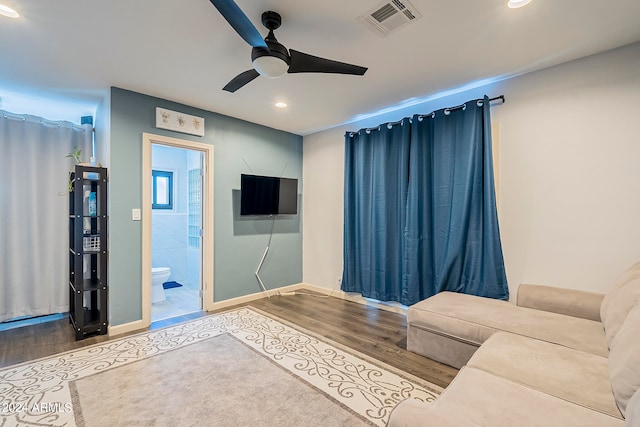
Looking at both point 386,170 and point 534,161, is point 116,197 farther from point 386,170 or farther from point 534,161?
point 534,161

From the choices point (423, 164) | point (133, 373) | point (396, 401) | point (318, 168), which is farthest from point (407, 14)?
point (133, 373)

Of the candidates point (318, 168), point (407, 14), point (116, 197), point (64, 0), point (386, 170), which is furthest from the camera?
point (318, 168)

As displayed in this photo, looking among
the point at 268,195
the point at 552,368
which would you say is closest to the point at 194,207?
the point at 268,195

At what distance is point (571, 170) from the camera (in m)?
2.57

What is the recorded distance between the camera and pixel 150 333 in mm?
3068

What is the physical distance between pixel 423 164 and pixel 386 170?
51 centimetres

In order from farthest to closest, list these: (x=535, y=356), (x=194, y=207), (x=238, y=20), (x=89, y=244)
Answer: (x=194, y=207), (x=89, y=244), (x=535, y=356), (x=238, y=20)

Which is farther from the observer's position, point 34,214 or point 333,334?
point 34,214

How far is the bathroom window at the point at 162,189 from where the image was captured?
5.36 m

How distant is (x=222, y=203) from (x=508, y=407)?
3.57 metres

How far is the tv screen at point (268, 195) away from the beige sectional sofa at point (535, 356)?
8.26 feet

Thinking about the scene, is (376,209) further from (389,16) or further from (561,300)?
(389,16)

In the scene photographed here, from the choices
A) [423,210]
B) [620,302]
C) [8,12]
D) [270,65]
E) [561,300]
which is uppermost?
[8,12]

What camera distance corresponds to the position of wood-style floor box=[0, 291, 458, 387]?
2.49m
